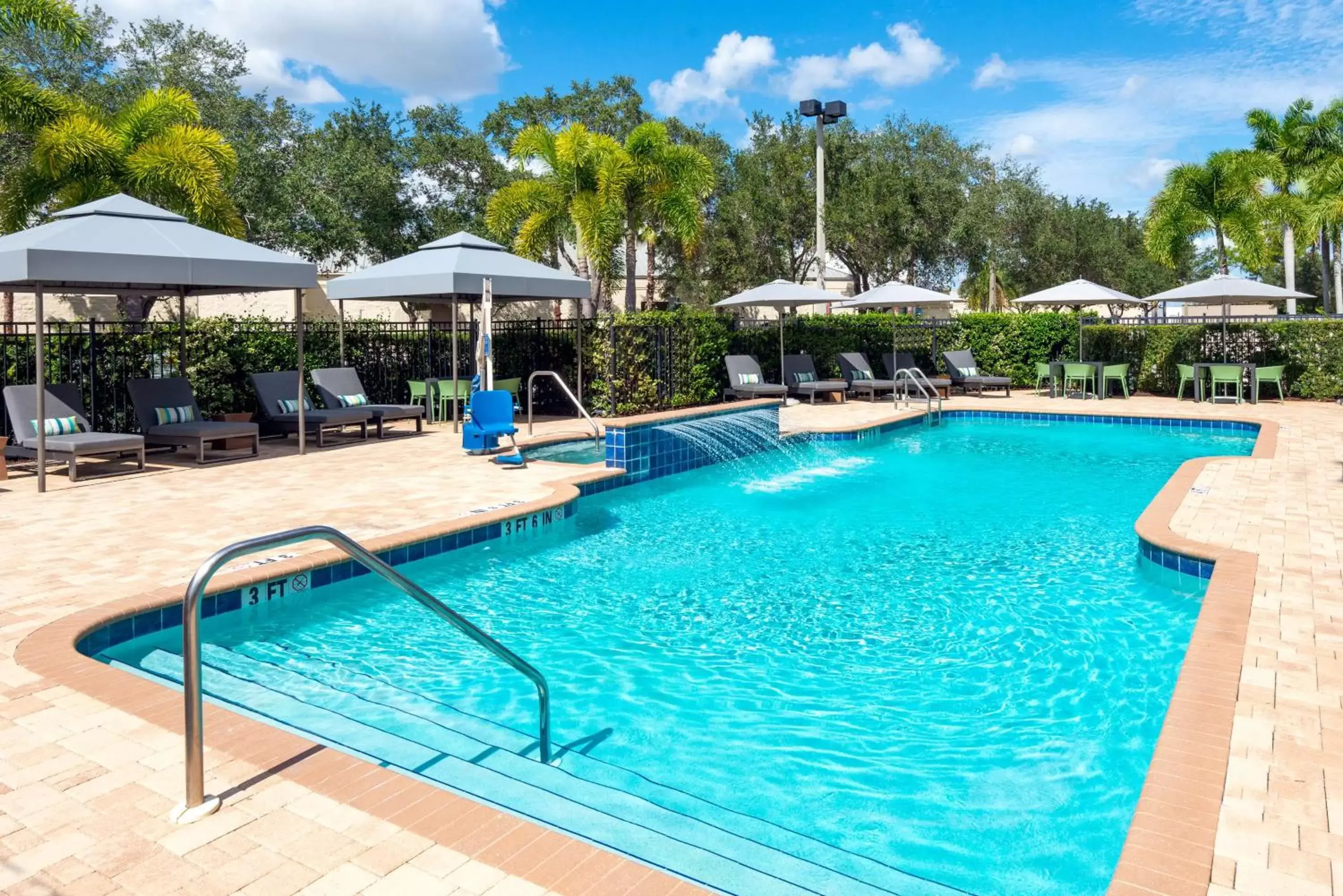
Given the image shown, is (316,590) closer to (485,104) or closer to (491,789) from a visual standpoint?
(491,789)

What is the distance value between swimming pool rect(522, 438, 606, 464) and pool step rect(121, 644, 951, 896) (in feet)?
22.7

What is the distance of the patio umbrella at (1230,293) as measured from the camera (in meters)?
17.9

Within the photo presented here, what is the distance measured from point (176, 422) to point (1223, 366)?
1810 centimetres

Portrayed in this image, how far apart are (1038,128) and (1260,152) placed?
24.7 feet

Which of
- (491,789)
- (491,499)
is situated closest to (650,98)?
(491,499)

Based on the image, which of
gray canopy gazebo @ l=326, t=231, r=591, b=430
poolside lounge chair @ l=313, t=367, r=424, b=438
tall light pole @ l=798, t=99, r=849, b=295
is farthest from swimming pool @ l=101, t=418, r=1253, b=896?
tall light pole @ l=798, t=99, r=849, b=295

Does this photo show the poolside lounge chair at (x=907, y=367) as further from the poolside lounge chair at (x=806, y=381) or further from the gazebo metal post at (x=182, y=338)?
the gazebo metal post at (x=182, y=338)

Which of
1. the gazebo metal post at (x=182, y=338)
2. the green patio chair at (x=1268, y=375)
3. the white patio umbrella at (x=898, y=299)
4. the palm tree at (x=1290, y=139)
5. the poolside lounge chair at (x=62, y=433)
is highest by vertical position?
the palm tree at (x=1290, y=139)

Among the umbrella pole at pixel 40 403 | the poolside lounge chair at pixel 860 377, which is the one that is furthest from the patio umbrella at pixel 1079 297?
the umbrella pole at pixel 40 403

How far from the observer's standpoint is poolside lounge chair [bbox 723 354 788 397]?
1747 centimetres

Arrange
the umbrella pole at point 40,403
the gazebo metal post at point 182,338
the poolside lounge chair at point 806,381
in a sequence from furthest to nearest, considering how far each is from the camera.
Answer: the poolside lounge chair at point 806,381, the gazebo metal post at point 182,338, the umbrella pole at point 40,403

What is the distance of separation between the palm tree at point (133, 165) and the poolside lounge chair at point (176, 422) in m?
6.06

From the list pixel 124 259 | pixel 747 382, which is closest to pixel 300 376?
pixel 124 259

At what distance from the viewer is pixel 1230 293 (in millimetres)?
18000
